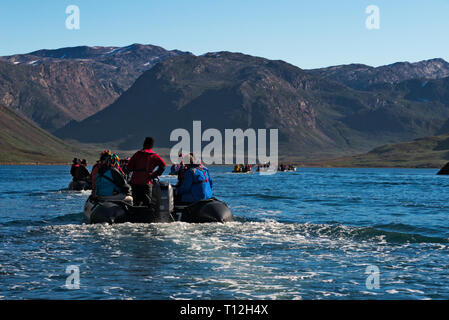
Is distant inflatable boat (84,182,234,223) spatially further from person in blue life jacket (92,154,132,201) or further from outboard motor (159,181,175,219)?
person in blue life jacket (92,154,132,201)

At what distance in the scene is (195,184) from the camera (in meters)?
22.5

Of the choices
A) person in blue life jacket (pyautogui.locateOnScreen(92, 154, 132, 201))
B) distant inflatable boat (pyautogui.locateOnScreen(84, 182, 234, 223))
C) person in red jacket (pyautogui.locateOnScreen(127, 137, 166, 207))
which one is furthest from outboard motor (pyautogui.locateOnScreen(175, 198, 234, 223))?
person in blue life jacket (pyautogui.locateOnScreen(92, 154, 132, 201))

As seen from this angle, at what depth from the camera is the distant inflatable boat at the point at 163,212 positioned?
21328 millimetres

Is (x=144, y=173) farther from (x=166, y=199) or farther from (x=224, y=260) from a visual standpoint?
(x=224, y=260)

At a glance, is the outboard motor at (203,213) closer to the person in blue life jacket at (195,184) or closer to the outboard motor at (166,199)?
the person in blue life jacket at (195,184)

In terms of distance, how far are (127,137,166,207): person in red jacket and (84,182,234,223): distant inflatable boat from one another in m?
0.33

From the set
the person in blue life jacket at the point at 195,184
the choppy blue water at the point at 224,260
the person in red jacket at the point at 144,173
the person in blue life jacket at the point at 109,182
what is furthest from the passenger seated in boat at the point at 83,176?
the person in red jacket at the point at 144,173

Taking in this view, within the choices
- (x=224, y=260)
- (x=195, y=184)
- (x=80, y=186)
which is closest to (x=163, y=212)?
(x=195, y=184)

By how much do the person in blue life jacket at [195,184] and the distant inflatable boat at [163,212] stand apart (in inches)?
18.4

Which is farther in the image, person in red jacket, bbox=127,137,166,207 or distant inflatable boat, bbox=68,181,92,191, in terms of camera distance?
distant inflatable boat, bbox=68,181,92,191

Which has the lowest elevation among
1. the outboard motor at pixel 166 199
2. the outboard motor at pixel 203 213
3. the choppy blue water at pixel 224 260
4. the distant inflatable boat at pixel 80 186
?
the distant inflatable boat at pixel 80 186

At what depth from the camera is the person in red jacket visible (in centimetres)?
2084
